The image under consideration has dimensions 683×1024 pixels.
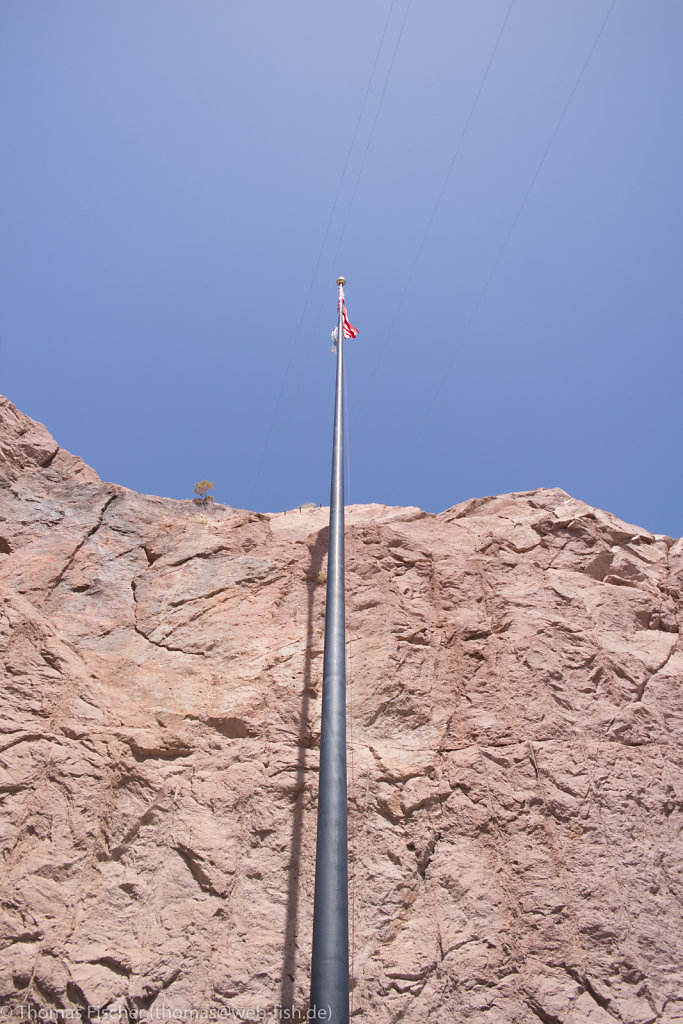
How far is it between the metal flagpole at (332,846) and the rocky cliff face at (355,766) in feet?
7.53

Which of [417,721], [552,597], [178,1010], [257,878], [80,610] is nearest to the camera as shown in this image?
[178,1010]

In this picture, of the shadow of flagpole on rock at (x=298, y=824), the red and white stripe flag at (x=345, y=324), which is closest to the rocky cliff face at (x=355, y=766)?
the shadow of flagpole on rock at (x=298, y=824)

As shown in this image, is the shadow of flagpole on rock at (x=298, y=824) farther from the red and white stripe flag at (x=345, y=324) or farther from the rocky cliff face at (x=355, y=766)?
the red and white stripe flag at (x=345, y=324)

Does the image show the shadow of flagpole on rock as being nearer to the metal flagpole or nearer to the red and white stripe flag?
the metal flagpole

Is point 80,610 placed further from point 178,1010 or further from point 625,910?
point 625,910

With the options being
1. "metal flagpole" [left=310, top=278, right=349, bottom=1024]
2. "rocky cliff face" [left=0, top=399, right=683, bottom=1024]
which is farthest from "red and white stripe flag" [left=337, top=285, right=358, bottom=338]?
"metal flagpole" [left=310, top=278, right=349, bottom=1024]

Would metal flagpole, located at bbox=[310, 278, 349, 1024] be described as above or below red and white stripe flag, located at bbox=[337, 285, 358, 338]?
below

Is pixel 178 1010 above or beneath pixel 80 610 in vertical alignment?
beneath

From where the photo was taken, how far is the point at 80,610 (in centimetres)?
932

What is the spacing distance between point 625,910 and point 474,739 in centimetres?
235

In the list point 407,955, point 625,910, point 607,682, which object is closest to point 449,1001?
point 407,955

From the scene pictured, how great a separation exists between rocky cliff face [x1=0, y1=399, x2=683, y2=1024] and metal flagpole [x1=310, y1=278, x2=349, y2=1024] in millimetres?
2295

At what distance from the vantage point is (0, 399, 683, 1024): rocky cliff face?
610cm

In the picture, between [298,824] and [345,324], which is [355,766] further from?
[345,324]
